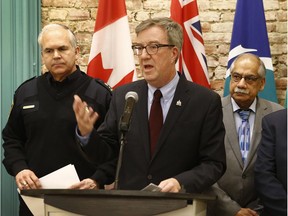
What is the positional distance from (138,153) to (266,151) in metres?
0.57

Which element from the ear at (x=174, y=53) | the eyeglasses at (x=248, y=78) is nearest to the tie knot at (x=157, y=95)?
the ear at (x=174, y=53)

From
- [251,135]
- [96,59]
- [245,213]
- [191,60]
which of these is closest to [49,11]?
[96,59]

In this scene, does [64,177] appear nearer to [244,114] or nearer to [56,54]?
[56,54]

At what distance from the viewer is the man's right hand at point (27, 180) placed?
2895mm

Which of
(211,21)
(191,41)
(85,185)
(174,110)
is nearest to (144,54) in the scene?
(174,110)

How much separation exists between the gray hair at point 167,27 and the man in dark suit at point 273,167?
1.83 feet

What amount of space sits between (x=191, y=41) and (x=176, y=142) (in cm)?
150

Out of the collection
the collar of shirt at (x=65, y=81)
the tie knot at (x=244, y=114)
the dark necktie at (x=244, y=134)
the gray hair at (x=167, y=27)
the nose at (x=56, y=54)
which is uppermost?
the gray hair at (x=167, y=27)

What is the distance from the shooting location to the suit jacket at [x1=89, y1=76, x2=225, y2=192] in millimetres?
2664

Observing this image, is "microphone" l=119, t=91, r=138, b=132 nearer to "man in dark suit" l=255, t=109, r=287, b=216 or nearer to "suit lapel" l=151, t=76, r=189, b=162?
"suit lapel" l=151, t=76, r=189, b=162

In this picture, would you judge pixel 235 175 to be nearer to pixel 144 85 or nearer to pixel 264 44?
pixel 144 85

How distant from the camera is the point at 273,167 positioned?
8.93 ft

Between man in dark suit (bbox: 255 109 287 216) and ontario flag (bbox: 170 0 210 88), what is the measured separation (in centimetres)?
128

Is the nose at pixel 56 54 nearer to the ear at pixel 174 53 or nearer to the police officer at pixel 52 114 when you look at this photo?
the police officer at pixel 52 114
